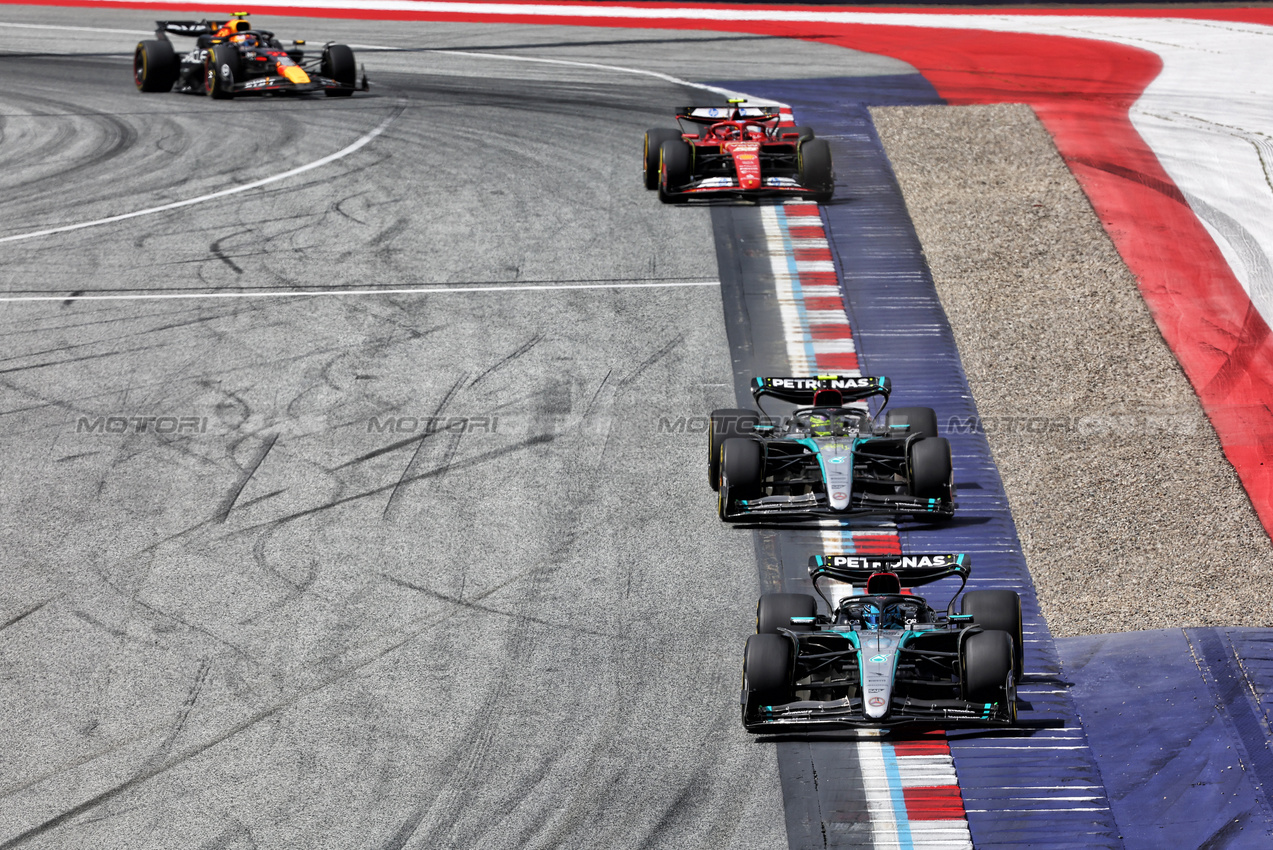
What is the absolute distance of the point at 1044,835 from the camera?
973cm

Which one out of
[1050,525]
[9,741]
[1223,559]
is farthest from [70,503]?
[1223,559]

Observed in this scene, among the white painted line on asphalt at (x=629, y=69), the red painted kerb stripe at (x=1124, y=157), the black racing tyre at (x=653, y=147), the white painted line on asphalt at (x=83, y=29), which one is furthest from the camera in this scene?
the white painted line on asphalt at (x=83, y=29)

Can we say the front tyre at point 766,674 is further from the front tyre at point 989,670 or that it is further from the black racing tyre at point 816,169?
the black racing tyre at point 816,169

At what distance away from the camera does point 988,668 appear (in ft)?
33.1

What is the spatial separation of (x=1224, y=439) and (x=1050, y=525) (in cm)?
271

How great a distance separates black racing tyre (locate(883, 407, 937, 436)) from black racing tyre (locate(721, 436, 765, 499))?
5.23ft

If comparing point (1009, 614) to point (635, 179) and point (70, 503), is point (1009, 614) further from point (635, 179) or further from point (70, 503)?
point (635, 179)

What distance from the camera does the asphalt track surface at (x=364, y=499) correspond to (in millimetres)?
10172

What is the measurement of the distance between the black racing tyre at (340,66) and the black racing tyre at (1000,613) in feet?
59.7

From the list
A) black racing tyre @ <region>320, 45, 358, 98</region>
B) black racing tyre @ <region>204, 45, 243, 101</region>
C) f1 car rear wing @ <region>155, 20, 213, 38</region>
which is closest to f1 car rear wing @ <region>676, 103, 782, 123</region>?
black racing tyre @ <region>320, 45, 358, 98</region>

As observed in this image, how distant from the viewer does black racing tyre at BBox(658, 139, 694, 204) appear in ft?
65.9

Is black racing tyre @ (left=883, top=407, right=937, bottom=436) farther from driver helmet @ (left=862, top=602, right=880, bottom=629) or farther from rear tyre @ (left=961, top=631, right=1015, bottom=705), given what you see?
rear tyre @ (left=961, top=631, right=1015, bottom=705)

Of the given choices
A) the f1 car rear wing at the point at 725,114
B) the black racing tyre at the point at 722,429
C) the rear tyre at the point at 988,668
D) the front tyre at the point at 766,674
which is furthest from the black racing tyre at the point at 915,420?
the f1 car rear wing at the point at 725,114

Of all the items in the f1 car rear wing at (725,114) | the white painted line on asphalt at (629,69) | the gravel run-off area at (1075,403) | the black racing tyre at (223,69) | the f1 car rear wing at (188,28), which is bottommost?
the gravel run-off area at (1075,403)
